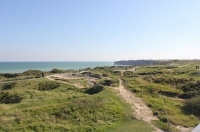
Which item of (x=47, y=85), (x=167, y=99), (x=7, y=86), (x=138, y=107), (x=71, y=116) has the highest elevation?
(x=47, y=85)

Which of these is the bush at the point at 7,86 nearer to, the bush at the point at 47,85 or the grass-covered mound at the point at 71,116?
the bush at the point at 47,85

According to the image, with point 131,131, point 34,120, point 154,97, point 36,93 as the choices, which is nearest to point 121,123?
point 131,131

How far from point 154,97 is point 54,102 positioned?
14337 millimetres

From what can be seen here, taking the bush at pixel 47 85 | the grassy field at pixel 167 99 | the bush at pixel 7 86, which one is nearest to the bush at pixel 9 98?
the bush at pixel 7 86

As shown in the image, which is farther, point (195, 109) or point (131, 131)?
point (195, 109)

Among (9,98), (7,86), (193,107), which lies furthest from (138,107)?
(7,86)

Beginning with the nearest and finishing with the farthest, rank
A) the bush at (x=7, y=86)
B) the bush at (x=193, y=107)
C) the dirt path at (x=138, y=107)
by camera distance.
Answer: the dirt path at (x=138, y=107) → the bush at (x=193, y=107) → the bush at (x=7, y=86)

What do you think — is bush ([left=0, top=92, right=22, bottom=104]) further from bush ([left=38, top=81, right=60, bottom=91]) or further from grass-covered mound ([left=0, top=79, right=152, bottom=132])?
bush ([left=38, top=81, right=60, bottom=91])

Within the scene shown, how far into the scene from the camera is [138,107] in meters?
27.6

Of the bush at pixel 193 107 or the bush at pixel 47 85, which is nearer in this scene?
the bush at pixel 193 107

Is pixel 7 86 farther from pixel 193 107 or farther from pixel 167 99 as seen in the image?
pixel 193 107

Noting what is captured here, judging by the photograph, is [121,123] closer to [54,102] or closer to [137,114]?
[137,114]

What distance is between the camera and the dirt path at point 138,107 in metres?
24.2

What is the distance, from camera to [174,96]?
36.2 metres
